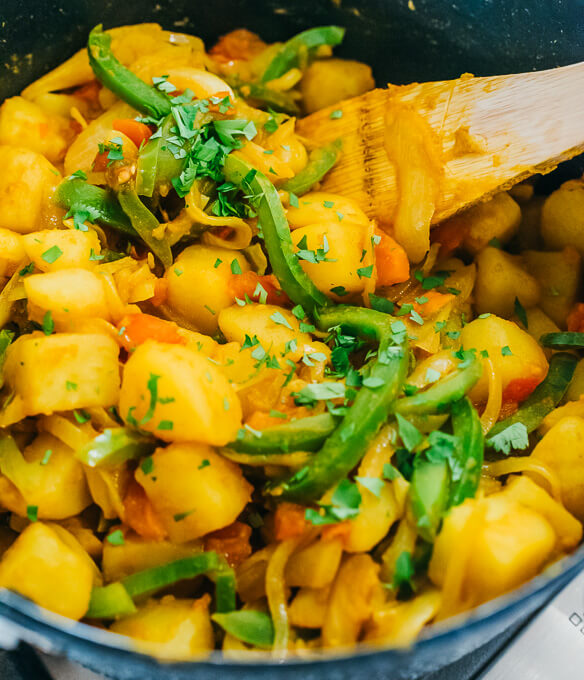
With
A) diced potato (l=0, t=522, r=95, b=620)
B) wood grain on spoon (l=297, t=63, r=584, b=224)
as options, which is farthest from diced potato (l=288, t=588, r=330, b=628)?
wood grain on spoon (l=297, t=63, r=584, b=224)

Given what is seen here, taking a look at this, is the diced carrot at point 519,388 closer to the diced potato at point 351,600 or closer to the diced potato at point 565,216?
the diced potato at point 565,216

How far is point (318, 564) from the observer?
1.61 meters

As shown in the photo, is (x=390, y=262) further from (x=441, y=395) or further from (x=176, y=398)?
(x=176, y=398)

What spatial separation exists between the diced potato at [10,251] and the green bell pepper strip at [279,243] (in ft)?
2.11

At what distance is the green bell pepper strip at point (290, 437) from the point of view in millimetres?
1665

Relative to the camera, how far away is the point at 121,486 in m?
1.74

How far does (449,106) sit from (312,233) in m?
0.60

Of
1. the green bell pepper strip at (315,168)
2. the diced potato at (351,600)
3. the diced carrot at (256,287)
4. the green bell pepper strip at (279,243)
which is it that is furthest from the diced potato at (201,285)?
the diced potato at (351,600)

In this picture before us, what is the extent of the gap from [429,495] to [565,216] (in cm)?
120

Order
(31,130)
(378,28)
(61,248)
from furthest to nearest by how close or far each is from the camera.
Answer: (378,28), (31,130), (61,248)

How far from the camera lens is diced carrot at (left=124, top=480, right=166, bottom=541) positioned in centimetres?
168

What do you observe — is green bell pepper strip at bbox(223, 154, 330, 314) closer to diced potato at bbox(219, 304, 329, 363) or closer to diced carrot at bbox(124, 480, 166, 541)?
diced potato at bbox(219, 304, 329, 363)

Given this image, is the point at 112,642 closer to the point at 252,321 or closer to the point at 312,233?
the point at 252,321

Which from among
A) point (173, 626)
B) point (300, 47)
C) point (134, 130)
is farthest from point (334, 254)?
point (173, 626)
